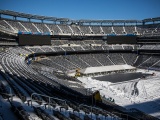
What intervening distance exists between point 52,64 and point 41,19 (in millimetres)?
23711

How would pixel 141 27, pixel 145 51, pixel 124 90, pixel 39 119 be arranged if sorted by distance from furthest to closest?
pixel 141 27 < pixel 145 51 < pixel 124 90 < pixel 39 119

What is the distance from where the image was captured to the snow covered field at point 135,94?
2674 centimetres

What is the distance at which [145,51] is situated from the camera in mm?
69688

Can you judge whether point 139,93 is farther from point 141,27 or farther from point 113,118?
point 141,27

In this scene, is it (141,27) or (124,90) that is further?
(141,27)

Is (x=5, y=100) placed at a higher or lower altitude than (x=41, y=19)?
lower

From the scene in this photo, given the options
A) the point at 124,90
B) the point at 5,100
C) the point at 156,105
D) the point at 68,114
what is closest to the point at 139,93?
the point at 124,90

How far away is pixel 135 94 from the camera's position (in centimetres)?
3312

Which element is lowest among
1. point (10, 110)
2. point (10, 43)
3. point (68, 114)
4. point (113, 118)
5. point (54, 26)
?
point (113, 118)

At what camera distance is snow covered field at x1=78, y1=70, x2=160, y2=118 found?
Answer: 26.7 m

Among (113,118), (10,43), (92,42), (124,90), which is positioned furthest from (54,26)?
(113,118)

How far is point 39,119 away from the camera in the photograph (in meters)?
10.4

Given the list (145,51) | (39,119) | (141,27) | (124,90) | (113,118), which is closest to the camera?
(39,119)

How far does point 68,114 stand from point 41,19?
63872 mm
